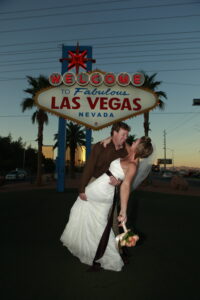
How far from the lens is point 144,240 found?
6395 millimetres

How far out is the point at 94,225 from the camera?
4.21 meters

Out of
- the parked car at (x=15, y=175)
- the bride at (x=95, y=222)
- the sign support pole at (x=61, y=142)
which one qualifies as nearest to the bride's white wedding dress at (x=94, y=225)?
the bride at (x=95, y=222)

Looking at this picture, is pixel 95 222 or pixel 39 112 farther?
pixel 39 112

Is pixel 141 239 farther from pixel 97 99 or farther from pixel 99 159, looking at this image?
pixel 97 99

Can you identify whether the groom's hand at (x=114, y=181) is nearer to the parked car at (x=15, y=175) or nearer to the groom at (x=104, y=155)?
the groom at (x=104, y=155)

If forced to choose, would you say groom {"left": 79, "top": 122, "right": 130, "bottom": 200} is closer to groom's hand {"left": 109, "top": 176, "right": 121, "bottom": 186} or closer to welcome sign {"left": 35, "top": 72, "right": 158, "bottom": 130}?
groom's hand {"left": 109, "top": 176, "right": 121, "bottom": 186}

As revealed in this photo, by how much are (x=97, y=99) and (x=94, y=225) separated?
37.0ft

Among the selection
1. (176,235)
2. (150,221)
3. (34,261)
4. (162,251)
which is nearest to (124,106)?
(150,221)

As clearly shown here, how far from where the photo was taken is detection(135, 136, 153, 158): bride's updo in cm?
364

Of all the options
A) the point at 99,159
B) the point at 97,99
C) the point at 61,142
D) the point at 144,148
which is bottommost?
the point at 99,159

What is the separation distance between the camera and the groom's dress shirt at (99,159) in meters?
4.18

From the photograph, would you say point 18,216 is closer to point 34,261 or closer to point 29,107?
point 34,261

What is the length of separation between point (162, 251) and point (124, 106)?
10.1m

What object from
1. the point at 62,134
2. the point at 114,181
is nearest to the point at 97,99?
the point at 62,134
